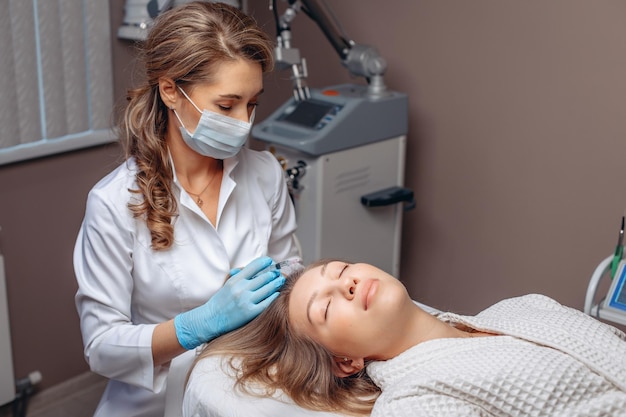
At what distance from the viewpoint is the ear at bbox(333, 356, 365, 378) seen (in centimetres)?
145

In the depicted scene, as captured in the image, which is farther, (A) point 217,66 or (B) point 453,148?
(B) point 453,148

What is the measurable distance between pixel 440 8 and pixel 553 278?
961 millimetres

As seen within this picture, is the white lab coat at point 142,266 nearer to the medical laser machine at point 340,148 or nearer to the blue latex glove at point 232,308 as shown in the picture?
the blue latex glove at point 232,308

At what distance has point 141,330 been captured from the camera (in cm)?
154

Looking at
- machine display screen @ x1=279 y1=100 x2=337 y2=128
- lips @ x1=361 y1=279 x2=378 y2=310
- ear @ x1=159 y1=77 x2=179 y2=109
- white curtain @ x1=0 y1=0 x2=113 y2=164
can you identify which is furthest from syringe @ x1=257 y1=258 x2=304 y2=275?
Answer: white curtain @ x1=0 y1=0 x2=113 y2=164

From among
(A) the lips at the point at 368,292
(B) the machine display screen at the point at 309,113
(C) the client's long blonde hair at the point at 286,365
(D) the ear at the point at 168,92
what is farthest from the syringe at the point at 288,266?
(B) the machine display screen at the point at 309,113

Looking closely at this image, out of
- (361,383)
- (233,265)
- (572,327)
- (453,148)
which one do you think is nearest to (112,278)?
(233,265)

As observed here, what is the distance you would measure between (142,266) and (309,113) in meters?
1.00

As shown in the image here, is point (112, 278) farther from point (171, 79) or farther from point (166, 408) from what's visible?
point (171, 79)

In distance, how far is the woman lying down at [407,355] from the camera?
4.13ft

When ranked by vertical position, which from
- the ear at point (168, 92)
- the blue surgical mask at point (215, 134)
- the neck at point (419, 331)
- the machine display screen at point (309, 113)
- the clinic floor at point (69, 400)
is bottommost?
the clinic floor at point (69, 400)

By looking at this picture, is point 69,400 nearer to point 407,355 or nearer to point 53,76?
point 53,76

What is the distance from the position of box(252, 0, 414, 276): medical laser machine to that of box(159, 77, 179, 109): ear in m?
0.70

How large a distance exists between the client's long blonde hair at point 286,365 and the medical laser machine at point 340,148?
85cm
